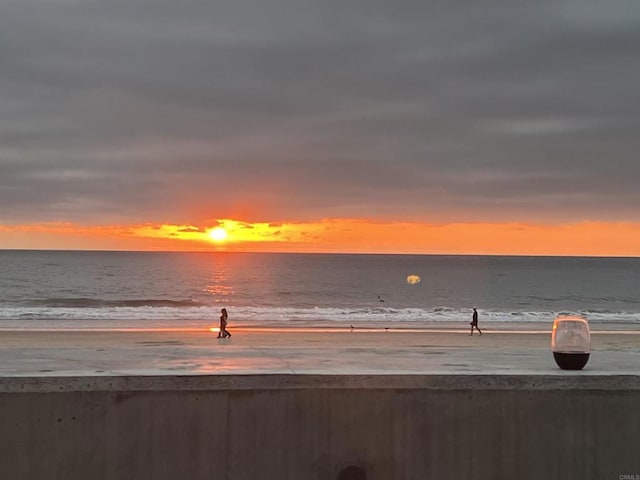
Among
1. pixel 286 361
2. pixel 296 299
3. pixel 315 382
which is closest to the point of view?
pixel 315 382

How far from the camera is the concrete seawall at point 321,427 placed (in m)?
4.12

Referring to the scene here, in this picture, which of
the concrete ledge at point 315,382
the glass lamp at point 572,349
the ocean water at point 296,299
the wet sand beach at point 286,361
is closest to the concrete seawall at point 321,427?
the concrete ledge at point 315,382

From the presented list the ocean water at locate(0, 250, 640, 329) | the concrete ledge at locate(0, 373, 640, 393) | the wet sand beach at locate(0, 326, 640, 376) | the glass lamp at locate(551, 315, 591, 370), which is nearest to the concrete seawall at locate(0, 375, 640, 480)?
the concrete ledge at locate(0, 373, 640, 393)

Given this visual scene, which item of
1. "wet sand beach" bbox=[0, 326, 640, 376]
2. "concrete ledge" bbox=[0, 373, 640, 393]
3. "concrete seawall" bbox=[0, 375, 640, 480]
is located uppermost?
"wet sand beach" bbox=[0, 326, 640, 376]

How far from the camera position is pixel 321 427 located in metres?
4.27

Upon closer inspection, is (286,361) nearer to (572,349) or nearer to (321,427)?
(321,427)

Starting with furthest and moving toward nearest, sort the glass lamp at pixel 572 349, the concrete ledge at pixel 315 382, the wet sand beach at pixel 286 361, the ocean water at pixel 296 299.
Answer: the ocean water at pixel 296 299, the glass lamp at pixel 572 349, the wet sand beach at pixel 286 361, the concrete ledge at pixel 315 382

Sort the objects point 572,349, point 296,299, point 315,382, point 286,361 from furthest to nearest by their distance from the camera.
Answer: point 296,299
point 286,361
point 572,349
point 315,382

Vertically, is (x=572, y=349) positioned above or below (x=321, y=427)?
above

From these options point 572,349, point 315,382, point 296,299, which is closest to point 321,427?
point 315,382

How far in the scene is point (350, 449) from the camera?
430 cm

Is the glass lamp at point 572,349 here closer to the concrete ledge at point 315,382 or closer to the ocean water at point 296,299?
the concrete ledge at point 315,382

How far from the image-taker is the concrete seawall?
4.12 metres

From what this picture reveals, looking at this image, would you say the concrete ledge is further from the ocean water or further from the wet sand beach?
the ocean water
